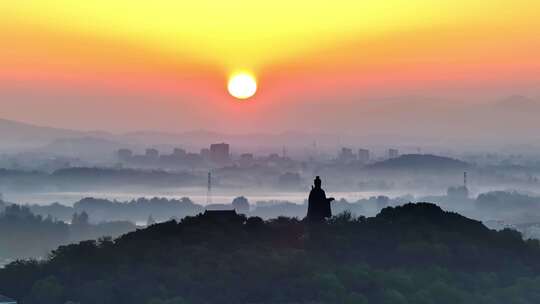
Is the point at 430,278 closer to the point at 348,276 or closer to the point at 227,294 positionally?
the point at 348,276

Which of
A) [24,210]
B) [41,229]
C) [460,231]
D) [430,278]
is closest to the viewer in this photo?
[430,278]

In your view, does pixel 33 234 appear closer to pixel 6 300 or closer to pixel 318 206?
pixel 318 206

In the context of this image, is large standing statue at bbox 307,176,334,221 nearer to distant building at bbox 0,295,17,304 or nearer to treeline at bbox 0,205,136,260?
distant building at bbox 0,295,17,304

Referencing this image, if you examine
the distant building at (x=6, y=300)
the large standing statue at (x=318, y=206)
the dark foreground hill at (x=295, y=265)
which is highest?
the large standing statue at (x=318, y=206)

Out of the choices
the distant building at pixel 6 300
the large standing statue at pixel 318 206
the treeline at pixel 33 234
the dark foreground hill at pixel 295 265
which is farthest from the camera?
the treeline at pixel 33 234

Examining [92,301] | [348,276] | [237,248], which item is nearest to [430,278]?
[348,276]

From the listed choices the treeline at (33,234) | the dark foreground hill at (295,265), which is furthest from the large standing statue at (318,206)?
the treeline at (33,234)

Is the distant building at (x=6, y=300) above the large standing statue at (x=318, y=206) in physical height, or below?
below

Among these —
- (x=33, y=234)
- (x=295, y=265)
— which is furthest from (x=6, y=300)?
(x=33, y=234)

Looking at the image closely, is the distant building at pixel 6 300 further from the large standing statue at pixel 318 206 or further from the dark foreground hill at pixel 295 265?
the large standing statue at pixel 318 206
